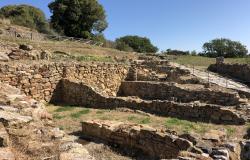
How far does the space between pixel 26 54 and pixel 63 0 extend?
3542 centimetres

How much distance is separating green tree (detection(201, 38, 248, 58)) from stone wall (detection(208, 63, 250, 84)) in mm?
25948

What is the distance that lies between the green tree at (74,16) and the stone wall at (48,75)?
1212 inches

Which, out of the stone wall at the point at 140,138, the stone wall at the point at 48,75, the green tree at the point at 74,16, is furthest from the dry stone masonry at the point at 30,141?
the green tree at the point at 74,16

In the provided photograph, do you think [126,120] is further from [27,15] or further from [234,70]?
[27,15]

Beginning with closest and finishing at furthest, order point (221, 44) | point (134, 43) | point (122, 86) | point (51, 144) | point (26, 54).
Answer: point (51, 144)
point (26, 54)
point (122, 86)
point (221, 44)
point (134, 43)

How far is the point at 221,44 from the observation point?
61.1 m

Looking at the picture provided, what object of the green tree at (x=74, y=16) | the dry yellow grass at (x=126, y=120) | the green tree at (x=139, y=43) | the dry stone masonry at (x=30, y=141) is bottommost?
the dry yellow grass at (x=126, y=120)

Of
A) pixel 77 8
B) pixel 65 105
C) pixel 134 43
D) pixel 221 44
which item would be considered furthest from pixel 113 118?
pixel 134 43

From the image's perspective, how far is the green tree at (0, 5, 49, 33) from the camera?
178 feet

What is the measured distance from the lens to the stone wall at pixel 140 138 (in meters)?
9.41

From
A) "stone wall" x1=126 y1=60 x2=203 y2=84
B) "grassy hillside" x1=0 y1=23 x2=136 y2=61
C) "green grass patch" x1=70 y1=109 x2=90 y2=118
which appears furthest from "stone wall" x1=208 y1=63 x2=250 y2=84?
"green grass patch" x1=70 y1=109 x2=90 y2=118

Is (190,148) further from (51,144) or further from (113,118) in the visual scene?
(113,118)

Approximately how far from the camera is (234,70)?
29.9 metres

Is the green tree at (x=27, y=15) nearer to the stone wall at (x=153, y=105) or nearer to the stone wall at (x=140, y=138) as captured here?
the stone wall at (x=153, y=105)
